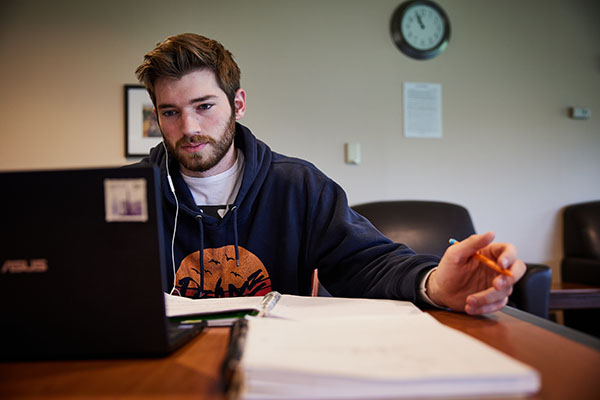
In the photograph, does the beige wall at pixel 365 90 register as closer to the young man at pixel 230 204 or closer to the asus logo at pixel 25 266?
the young man at pixel 230 204

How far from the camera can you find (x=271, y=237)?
4.10 feet

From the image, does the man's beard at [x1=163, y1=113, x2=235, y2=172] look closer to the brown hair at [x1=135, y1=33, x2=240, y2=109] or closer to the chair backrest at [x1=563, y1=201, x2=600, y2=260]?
the brown hair at [x1=135, y1=33, x2=240, y2=109]

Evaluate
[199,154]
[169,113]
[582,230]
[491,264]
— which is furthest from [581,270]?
[169,113]

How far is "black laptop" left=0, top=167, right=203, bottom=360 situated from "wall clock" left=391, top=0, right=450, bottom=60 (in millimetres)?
Result: 2334

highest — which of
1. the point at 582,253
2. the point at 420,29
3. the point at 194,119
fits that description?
the point at 420,29

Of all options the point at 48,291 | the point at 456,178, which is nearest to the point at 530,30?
the point at 456,178

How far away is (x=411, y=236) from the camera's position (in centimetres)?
197

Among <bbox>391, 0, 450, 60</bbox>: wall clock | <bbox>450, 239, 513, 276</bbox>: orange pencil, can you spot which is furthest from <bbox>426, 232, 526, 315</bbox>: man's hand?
<bbox>391, 0, 450, 60</bbox>: wall clock

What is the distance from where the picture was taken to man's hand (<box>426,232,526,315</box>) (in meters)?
0.68

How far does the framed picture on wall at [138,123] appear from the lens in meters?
2.29

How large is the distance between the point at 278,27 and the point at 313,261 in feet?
5.47

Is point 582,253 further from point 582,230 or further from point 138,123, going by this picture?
point 138,123

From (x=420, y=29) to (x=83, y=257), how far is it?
8.06 feet

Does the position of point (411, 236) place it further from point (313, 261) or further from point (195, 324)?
point (195, 324)
